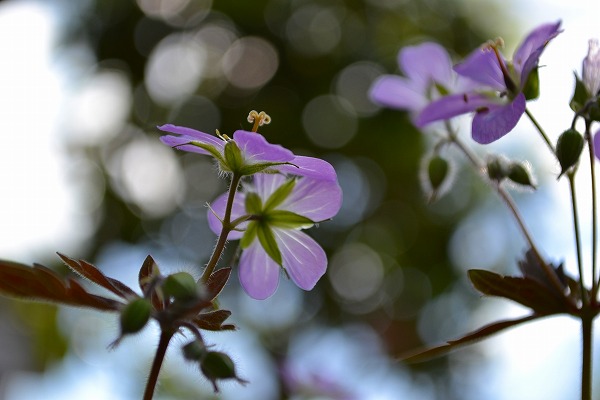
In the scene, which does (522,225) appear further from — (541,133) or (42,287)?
(42,287)

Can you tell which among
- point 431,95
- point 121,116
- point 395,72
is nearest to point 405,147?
point 395,72

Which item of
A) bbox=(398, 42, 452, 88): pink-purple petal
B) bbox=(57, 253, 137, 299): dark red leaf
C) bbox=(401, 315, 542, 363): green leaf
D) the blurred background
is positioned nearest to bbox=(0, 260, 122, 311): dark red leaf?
bbox=(57, 253, 137, 299): dark red leaf

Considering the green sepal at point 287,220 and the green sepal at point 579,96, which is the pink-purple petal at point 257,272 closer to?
the green sepal at point 287,220

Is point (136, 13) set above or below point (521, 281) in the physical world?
above

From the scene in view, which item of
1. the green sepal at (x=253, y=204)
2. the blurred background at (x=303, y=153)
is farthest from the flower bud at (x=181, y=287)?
the blurred background at (x=303, y=153)

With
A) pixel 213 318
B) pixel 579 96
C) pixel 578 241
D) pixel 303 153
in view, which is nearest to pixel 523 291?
pixel 578 241

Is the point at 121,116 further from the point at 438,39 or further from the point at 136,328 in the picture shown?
the point at 136,328
